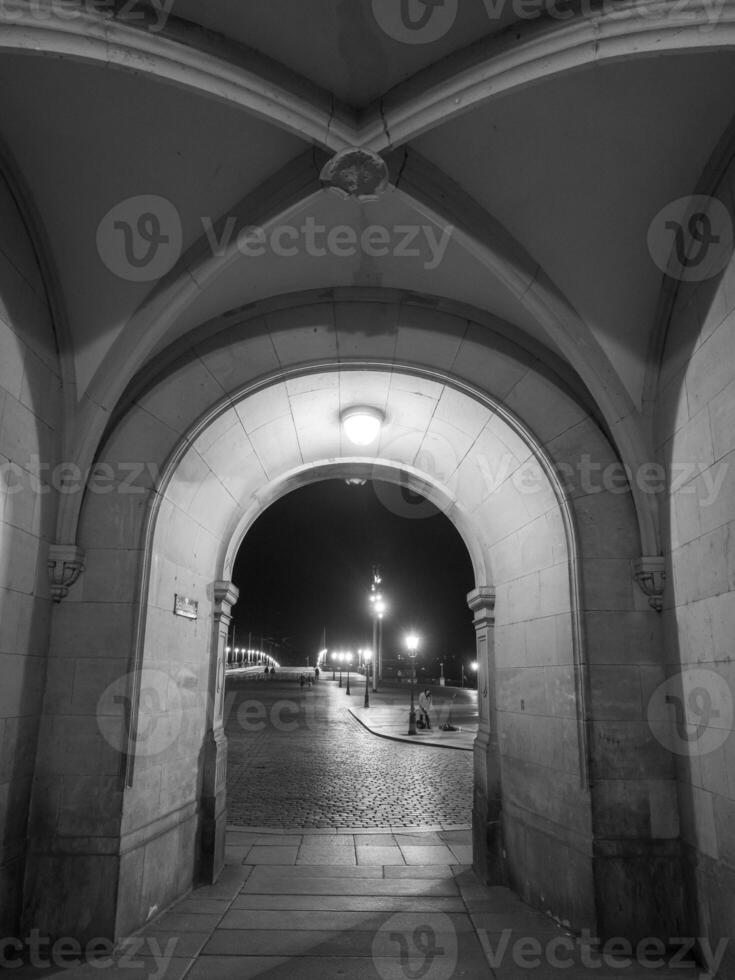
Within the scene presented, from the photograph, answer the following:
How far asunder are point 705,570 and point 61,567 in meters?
5.15

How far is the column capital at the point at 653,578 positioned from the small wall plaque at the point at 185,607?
4.34 metres

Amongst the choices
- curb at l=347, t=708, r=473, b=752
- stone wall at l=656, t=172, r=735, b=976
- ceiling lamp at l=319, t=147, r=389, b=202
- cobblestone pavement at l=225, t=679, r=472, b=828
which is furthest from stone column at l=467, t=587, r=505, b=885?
curb at l=347, t=708, r=473, b=752

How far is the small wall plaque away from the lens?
22.5ft

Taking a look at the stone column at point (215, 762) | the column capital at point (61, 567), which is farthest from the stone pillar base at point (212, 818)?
the column capital at point (61, 567)

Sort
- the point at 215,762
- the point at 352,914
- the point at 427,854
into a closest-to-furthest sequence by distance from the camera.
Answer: the point at 352,914 < the point at 215,762 < the point at 427,854

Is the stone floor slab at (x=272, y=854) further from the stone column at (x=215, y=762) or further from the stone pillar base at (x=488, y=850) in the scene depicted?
the stone pillar base at (x=488, y=850)

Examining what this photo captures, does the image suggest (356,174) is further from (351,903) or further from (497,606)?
(351,903)

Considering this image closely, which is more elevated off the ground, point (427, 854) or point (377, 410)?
point (377, 410)

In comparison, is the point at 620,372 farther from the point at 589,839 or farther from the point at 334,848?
the point at 334,848

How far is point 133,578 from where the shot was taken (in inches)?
241

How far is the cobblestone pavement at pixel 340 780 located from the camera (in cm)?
1046

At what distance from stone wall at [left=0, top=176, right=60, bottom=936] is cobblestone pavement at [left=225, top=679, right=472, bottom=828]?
5227mm

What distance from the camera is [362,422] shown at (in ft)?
25.7

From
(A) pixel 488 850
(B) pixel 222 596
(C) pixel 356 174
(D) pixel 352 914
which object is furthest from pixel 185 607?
(C) pixel 356 174
